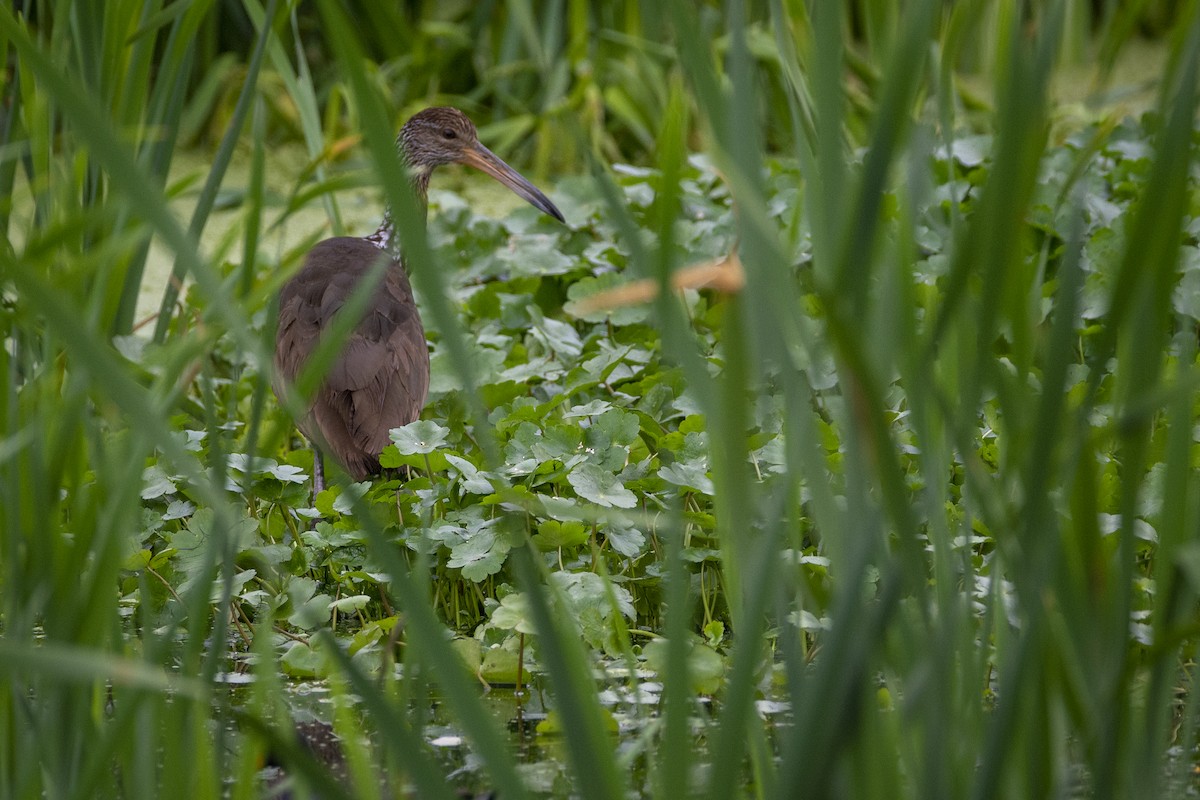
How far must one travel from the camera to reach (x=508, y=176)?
463cm

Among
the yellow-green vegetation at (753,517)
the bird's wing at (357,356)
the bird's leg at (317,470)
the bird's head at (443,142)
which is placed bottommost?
the yellow-green vegetation at (753,517)

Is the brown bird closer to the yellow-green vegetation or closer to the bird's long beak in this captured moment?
the bird's long beak

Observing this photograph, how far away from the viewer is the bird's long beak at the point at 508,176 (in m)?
4.44

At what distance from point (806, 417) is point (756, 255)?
0.13 metres

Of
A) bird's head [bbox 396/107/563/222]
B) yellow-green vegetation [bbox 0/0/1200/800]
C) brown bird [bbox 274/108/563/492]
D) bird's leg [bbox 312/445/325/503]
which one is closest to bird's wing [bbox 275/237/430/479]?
brown bird [bbox 274/108/563/492]

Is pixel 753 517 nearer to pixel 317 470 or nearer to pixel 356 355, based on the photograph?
pixel 356 355

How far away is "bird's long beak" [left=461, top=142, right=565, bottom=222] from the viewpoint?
4440 mm

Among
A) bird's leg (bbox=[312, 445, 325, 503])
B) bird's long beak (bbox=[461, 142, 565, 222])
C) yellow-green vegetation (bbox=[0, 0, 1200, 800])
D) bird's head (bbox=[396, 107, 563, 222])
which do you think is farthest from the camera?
bird's head (bbox=[396, 107, 563, 222])

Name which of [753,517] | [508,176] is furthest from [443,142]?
[753,517]

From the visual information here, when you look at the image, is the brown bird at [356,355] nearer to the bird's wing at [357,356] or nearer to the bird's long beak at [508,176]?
the bird's wing at [357,356]

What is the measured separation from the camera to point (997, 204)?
108cm

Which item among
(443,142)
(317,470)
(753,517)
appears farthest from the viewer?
(443,142)

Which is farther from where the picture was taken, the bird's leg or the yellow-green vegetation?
the bird's leg

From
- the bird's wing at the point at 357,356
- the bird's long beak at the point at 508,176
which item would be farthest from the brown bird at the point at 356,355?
the bird's long beak at the point at 508,176
